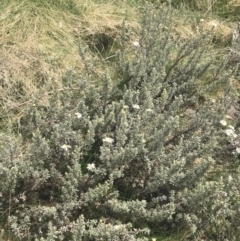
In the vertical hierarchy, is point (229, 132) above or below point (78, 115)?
below

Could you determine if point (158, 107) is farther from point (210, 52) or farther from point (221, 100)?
point (210, 52)

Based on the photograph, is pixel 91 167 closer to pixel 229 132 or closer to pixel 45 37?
pixel 229 132

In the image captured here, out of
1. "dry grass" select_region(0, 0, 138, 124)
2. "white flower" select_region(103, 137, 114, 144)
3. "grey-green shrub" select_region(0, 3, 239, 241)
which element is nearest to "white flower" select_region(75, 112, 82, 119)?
"grey-green shrub" select_region(0, 3, 239, 241)

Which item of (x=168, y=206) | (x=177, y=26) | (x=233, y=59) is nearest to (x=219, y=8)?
(x=177, y=26)

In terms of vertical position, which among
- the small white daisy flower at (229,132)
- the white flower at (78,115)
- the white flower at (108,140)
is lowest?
the small white daisy flower at (229,132)

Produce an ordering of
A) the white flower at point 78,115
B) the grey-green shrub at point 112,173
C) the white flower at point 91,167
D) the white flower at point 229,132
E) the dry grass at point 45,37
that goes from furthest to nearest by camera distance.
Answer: the dry grass at point 45,37 → the white flower at point 229,132 → the white flower at point 78,115 → the white flower at point 91,167 → the grey-green shrub at point 112,173

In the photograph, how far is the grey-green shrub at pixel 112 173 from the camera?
2.24m

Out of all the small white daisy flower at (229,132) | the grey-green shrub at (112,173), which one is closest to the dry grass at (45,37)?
the grey-green shrub at (112,173)

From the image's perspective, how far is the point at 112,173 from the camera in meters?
2.34

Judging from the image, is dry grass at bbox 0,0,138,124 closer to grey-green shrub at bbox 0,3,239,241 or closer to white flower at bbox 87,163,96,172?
grey-green shrub at bbox 0,3,239,241

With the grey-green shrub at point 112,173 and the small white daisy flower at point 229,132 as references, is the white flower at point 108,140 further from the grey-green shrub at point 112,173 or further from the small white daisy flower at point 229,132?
the small white daisy flower at point 229,132

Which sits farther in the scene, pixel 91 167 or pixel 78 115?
pixel 78 115

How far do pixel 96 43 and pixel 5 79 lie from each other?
2.94ft

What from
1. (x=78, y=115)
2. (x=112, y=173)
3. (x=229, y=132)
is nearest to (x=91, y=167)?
(x=112, y=173)
